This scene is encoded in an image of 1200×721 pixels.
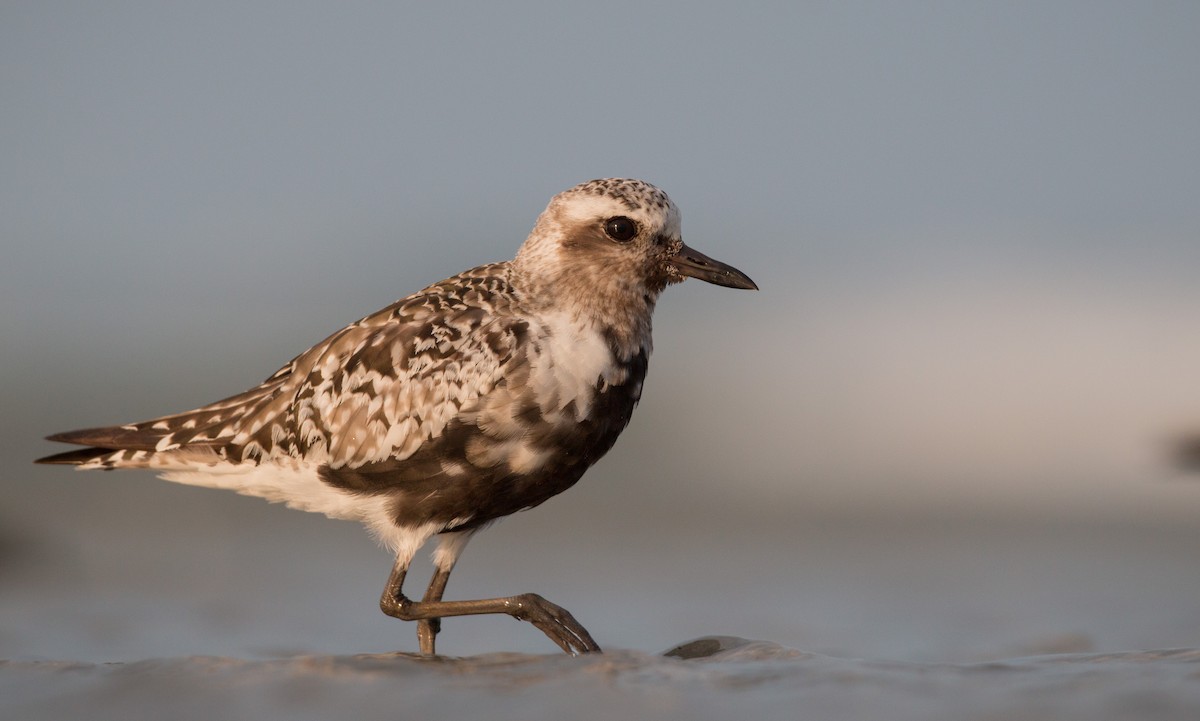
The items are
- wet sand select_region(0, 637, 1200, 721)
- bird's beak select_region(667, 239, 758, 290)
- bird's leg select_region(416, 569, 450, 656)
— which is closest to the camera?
wet sand select_region(0, 637, 1200, 721)

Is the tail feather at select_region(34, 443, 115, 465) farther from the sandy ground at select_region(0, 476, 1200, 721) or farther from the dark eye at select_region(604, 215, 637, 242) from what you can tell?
the dark eye at select_region(604, 215, 637, 242)

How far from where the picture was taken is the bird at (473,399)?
7.59 m

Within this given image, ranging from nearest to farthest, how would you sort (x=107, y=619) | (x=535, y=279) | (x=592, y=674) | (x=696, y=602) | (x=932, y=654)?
1. (x=592, y=674)
2. (x=535, y=279)
3. (x=932, y=654)
4. (x=107, y=619)
5. (x=696, y=602)

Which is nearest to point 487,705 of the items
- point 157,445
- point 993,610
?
point 157,445

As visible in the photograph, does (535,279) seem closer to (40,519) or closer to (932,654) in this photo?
(932,654)

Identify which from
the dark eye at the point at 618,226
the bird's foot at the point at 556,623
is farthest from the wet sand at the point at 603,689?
the dark eye at the point at 618,226

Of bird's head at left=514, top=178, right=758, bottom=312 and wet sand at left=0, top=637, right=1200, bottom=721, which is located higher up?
bird's head at left=514, top=178, right=758, bottom=312

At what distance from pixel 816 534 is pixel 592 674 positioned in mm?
13449

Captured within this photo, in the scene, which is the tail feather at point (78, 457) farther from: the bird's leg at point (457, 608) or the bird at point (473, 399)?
the bird's leg at point (457, 608)

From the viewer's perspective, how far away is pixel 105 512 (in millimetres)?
19016

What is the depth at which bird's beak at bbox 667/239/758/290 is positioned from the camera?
816 centimetres

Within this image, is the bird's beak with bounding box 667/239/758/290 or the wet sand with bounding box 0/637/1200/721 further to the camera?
the bird's beak with bounding box 667/239/758/290

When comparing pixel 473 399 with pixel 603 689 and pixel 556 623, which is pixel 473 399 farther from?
pixel 603 689

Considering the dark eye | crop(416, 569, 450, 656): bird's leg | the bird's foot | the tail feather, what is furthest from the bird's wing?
the bird's foot
